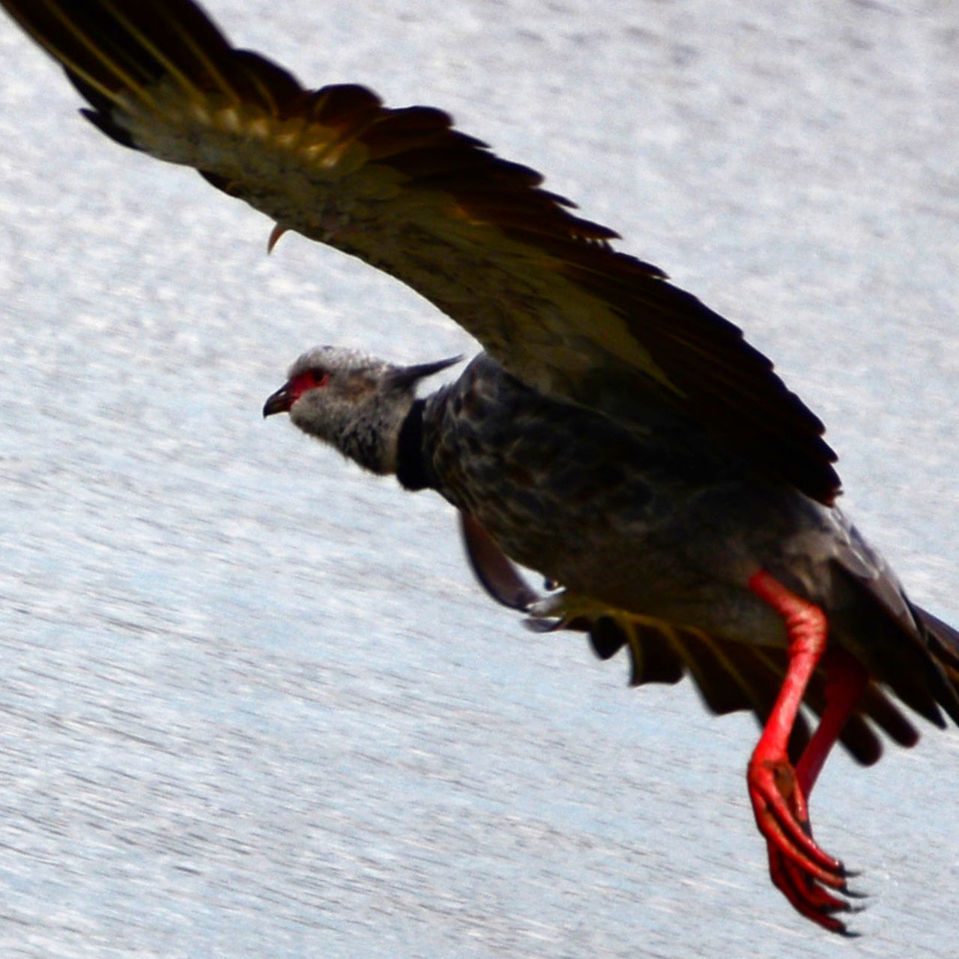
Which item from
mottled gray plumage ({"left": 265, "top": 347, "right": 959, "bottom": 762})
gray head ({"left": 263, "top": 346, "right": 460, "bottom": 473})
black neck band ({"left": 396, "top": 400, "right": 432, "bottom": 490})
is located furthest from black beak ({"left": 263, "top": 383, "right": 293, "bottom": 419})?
mottled gray plumage ({"left": 265, "top": 347, "right": 959, "bottom": 762})

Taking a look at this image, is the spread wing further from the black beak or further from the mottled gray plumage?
the black beak

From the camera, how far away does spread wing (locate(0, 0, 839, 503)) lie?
4.00m

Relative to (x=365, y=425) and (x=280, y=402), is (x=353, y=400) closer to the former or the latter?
(x=365, y=425)

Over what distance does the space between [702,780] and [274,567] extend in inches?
44.6

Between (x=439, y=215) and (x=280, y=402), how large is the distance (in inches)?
63.2

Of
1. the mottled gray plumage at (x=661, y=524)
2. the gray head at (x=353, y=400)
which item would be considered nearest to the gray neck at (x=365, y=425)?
the gray head at (x=353, y=400)

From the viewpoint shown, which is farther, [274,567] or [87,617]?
[274,567]

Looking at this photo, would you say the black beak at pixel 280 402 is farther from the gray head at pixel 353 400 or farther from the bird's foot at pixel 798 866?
the bird's foot at pixel 798 866

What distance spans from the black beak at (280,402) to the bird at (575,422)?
76 millimetres

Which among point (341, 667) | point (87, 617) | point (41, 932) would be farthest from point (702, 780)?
point (41, 932)

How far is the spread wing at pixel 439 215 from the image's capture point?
4.00 meters

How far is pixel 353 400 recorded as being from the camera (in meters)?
5.57

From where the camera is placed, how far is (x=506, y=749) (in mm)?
5355

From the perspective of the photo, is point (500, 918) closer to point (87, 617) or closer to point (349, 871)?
point (349, 871)
